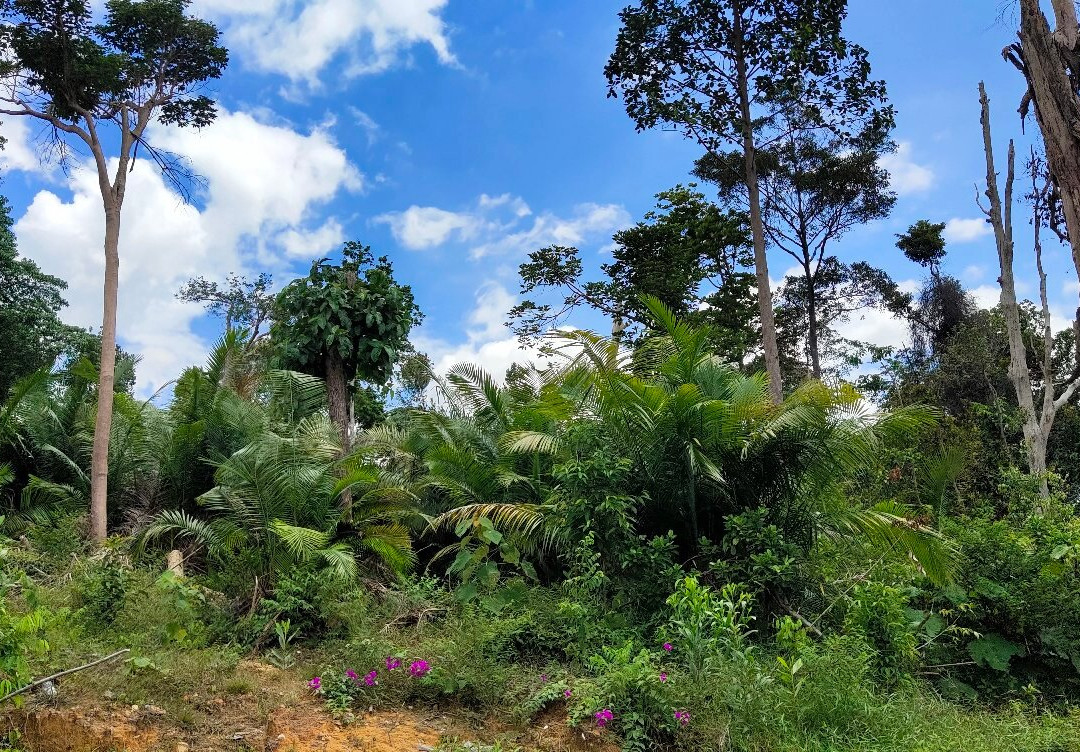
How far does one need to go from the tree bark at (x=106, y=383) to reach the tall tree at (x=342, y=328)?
2030mm

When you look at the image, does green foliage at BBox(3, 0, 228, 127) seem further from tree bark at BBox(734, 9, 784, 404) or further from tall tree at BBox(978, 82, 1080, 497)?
tall tree at BBox(978, 82, 1080, 497)

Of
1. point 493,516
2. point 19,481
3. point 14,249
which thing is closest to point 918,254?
point 493,516

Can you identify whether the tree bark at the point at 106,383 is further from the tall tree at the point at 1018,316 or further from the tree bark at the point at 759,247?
the tall tree at the point at 1018,316

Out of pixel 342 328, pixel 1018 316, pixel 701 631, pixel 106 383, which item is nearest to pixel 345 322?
pixel 342 328

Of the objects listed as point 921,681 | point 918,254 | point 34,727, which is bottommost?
point 921,681

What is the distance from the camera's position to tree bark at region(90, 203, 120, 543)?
8.05 m

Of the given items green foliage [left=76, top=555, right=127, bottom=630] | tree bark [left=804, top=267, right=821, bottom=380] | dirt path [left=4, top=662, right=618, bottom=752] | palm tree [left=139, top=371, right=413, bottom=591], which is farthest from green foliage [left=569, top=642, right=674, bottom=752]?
tree bark [left=804, top=267, right=821, bottom=380]

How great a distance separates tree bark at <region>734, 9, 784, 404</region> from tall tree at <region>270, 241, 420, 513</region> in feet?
18.9

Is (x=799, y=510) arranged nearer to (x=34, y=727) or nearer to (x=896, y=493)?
(x=896, y=493)

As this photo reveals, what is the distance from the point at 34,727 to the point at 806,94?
1346 centimetres

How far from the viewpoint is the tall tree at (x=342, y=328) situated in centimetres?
947

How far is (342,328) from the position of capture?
9.47 m

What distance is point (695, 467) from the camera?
6.18m

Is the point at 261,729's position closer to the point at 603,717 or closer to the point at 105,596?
the point at 603,717
